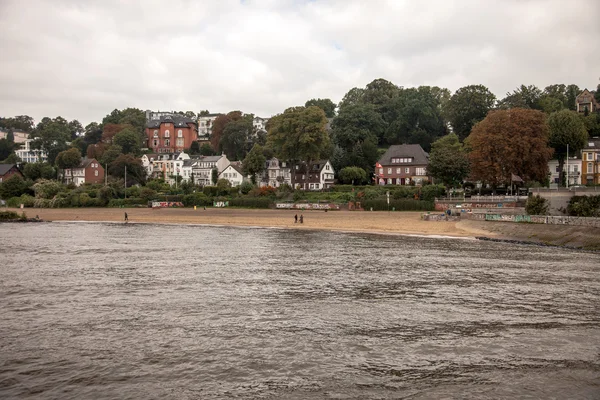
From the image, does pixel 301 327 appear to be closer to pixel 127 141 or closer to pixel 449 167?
pixel 449 167

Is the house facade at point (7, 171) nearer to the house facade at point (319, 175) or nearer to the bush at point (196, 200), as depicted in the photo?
the bush at point (196, 200)

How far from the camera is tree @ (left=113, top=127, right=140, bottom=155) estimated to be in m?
136

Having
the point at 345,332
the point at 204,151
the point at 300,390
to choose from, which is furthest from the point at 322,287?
the point at 204,151

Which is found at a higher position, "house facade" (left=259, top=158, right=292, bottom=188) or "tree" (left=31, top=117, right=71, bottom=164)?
"tree" (left=31, top=117, right=71, bottom=164)

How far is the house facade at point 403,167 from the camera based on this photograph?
95938mm

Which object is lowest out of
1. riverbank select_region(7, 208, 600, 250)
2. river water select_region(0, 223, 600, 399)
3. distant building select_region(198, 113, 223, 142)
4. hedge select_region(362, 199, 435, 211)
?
river water select_region(0, 223, 600, 399)

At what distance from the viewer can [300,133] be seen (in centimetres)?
9212

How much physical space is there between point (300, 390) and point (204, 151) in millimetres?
132587

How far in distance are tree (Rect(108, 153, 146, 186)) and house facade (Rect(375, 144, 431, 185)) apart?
55.7 meters

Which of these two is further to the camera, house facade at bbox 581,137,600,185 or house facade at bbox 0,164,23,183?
house facade at bbox 0,164,23,183

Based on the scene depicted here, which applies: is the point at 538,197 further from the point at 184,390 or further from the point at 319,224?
the point at 184,390

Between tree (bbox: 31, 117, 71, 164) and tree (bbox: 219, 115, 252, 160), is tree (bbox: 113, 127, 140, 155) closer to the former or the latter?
tree (bbox: 31, 117, 71, 164)

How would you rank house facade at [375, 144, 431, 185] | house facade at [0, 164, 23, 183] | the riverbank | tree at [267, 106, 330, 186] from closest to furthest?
the riverbank < tree at [267, 106, 330, 186] < house facade at [375, 144, 431, 185] < house facade at [0, 164, 23, 183]

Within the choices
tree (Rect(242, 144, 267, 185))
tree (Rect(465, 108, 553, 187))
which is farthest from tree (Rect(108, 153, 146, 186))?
tree (Rect(465, 108, 553, 187))
